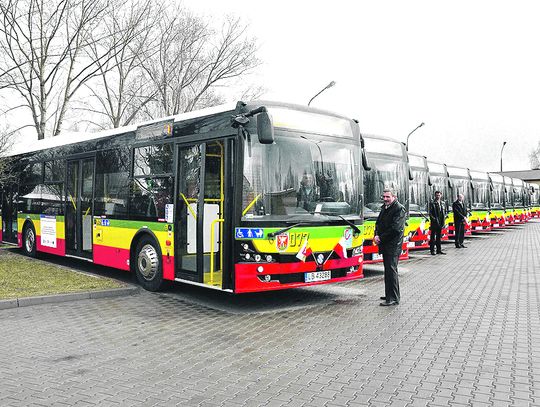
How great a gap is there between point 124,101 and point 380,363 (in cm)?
2605

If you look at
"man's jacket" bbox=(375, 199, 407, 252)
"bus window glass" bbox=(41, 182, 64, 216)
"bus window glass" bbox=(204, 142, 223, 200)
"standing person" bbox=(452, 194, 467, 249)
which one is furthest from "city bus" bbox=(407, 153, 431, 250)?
"bus window glass" bbox=(41, 182, 64, 216)

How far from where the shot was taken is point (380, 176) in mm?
13641

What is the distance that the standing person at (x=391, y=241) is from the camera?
29.0ft

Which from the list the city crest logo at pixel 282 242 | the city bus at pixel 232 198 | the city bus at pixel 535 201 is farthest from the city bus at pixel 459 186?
the city bus at pixel 535 201

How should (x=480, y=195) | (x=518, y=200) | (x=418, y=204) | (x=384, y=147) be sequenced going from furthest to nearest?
(x=518, y=200), (x=480, y=195), (x=418, y=204), (x=384, y=147)

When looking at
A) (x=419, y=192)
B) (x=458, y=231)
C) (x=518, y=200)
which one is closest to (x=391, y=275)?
(x=419, y=192)

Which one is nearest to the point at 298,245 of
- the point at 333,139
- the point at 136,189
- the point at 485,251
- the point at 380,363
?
the point at 333,139

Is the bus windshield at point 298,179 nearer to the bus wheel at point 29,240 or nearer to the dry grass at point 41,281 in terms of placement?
the dry grass at point 41,281

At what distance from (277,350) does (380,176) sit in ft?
27.1

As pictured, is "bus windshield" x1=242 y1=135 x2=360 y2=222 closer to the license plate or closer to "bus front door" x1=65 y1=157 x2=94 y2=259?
the license plate

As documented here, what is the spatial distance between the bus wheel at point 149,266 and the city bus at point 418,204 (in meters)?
7.53

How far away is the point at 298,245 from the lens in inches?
326

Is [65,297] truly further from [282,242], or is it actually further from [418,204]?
[418,204]

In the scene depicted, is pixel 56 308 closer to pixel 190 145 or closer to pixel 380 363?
pixel 190 145
